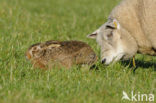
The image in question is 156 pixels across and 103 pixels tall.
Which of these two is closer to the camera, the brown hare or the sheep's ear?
the brown hare

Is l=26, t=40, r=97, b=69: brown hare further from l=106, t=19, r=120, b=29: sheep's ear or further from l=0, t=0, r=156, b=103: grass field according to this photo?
l=106, t=19, r=120, b=29: sheep's ear

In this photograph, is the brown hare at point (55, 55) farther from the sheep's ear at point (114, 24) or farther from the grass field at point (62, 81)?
the sheep's ear at point (114, 24)

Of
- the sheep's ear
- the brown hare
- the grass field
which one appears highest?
the sheep's ear

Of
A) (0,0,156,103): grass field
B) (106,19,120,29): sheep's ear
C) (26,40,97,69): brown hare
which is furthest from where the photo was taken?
(106,19,120,29): sheep's ear

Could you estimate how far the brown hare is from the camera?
4.88 meters

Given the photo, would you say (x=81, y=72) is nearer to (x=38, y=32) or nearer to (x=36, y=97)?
(x=36, y=97)

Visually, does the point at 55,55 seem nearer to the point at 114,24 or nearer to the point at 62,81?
the point at 62,81

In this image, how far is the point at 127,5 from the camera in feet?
19.5

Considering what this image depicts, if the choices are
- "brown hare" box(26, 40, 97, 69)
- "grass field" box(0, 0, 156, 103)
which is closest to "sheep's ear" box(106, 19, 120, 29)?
"grass field" box(0, 0, 156, 103)

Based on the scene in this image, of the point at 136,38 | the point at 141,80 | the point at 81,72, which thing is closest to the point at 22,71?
the point at 81,72

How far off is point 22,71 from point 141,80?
1975 mm

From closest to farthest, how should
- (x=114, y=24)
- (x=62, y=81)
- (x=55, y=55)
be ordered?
(x=62, y=81) < (x=55, y=55) < (x=114, y=24)

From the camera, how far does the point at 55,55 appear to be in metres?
4.93

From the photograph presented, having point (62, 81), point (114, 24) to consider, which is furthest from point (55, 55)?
point (114, 24)
